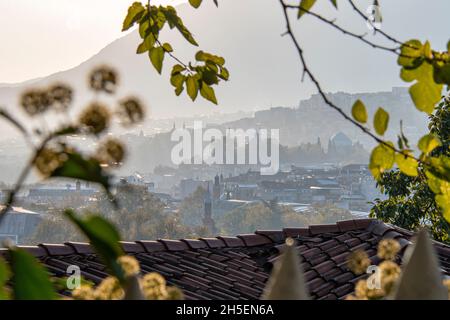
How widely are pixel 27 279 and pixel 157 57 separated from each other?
1.17 m

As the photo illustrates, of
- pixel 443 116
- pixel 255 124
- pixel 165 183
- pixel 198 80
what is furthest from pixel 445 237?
pixel 255 124

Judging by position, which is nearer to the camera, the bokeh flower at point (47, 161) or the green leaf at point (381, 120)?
the bokeh flower at point (47, 161)

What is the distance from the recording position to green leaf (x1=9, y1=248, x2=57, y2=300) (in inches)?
20.5

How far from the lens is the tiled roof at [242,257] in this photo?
9.80 feet

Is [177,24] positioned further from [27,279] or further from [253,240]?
[253,240]

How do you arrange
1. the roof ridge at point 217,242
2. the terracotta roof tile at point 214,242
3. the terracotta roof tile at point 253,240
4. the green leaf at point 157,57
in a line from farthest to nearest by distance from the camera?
the terracotta roof tile at point 253,240 → the terracotta roof tile at point 214,242 → the roof ridge at point 217,242 → the green leaf at point 157,57

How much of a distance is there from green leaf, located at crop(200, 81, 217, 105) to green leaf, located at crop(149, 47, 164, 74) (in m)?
0.11

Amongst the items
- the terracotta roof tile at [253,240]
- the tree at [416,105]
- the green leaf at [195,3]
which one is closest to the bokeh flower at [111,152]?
the tree at [416,105]

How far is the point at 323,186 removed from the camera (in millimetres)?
49812

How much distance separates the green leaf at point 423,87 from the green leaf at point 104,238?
30.2 inches

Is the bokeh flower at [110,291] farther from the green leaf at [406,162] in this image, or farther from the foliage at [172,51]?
the foliage at [172,51]

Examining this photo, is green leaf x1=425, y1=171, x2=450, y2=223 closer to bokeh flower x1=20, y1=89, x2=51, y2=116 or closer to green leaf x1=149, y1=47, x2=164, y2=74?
bokeh flower x1=20, y1=89, x2=51, y2=116

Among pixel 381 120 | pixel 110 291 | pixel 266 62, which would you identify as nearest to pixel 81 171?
pixel 110 291

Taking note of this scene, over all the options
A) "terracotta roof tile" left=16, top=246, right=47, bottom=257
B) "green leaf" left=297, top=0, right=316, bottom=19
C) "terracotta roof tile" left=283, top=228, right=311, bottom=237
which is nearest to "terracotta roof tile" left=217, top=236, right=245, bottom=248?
"terracotta roof tile" left=283, top=228, right=311, bottom=237
